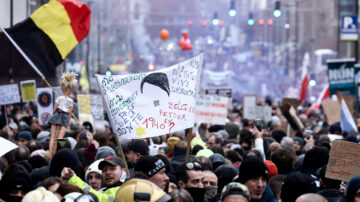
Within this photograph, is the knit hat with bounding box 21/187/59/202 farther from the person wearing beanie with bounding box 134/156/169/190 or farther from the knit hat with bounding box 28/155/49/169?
the knit hat with bounding box 28/155/49/169

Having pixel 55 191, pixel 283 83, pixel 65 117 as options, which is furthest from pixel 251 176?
pixel 283 83

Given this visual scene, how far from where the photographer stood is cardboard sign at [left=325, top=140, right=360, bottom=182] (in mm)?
7680

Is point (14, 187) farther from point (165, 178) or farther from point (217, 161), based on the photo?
point (217, 161)

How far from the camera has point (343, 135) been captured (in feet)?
47.8

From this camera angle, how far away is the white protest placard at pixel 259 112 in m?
19.5

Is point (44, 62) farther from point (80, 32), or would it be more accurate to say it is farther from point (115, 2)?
point (115, 2)

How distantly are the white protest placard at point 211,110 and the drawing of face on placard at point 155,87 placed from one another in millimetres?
7151

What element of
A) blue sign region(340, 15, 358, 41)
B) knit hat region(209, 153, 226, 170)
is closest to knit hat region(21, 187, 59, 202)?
knit hat region(209, 153, 226, 170)

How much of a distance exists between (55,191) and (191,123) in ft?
9.32

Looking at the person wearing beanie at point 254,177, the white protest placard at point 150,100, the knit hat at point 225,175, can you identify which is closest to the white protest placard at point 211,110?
the white protest placard at point 150,100

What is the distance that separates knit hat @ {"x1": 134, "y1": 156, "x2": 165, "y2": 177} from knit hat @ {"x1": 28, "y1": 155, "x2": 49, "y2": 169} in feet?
6.89

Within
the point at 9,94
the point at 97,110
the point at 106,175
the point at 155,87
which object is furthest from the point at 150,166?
the point at 97,110

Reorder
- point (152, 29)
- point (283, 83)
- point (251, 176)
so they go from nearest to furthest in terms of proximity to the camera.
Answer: point (251, 176) → point (283, 83) → point (152, 29)

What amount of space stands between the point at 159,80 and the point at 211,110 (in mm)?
7375
